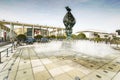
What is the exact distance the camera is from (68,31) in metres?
14.9

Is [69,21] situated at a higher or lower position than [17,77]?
higher

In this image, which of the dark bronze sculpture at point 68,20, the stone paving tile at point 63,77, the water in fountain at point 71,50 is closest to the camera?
the stone paving tile at point 63,77

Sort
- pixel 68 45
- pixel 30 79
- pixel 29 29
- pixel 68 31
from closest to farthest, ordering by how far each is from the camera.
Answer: pixel 30 79 → pixel 68 45 → pixel 68 31 → pixel 29 29

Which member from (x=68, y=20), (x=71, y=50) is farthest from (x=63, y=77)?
(x=68, y=20)

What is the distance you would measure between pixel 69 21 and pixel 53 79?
11638 mm

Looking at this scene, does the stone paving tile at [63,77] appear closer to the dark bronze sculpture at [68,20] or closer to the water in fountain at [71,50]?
the water in fountain at [71,50]

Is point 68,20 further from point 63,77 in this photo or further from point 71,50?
point 63,77

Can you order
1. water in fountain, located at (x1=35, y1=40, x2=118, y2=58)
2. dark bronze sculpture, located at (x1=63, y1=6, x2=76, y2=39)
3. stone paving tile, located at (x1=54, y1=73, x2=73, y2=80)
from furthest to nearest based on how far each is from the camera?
dark bronze sculpture, located at (x1=63, y1=6, x2=76, y2=39) → water in fountain, located at (x1=35, y1=40, x2=118, y2=58) → stone paving tile, located at (x1=54, y1=73, x2=73, y2=80)

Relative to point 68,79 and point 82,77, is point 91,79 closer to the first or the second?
point 82,77

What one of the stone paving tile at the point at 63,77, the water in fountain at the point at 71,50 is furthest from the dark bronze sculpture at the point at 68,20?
the stone paving tile at the point at 63,77

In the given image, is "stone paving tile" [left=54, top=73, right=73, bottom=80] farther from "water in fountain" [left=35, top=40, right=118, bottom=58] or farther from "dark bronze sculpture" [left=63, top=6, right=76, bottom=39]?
"dark bronze sculpture" [left=63, top=6, right=76, bottom=39]

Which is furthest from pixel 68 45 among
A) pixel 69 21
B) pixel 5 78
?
pixel 5 78

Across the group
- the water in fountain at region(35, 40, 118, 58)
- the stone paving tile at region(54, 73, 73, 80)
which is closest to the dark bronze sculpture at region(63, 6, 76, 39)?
the water in fountain at region(35, 40, 118, 58)

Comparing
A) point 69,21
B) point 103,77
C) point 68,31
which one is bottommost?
point 103,77
